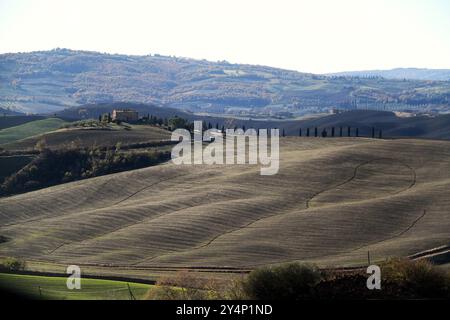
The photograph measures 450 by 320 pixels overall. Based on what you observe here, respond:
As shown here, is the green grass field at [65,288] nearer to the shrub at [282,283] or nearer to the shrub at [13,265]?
the shrub at [13,265]

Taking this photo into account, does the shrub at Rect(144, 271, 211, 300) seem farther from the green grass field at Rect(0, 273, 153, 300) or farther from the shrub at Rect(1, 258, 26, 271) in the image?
the shrub at Rect(1, 258, 26, 271)

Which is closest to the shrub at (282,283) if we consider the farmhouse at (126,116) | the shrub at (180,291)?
the shrub at (180,291)

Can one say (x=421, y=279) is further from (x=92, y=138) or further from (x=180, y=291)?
(x=92, y=138)

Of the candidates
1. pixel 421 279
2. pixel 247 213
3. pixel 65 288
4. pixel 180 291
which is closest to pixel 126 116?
pixel 247 213

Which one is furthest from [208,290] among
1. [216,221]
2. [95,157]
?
[95,157]
